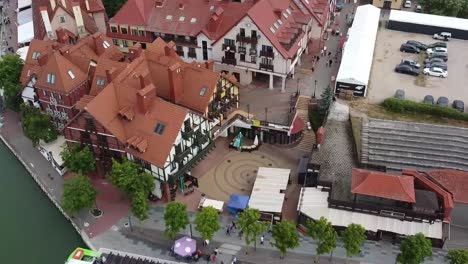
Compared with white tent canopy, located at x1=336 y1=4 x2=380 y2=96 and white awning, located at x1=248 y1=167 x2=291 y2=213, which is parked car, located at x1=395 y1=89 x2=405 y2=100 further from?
white awning, located at x1=248 y1=167 x2=291 y2=213

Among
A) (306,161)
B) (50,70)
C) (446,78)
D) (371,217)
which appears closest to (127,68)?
(50,70)

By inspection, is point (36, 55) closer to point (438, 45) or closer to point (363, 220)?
point (363, 220)

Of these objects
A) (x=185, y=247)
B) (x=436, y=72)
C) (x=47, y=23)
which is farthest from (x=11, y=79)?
(x=436, y=72)

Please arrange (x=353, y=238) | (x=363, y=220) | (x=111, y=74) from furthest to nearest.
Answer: (x=111, y=74)
(x=363, y=220)
(x=353, y=238)

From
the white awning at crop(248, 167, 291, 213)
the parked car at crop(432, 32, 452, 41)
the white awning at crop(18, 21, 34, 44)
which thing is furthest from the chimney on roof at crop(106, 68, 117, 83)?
the parked car at crop(432, 32, 452, 41)

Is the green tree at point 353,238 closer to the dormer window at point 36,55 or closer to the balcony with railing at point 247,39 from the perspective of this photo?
the balcony with railing at point 247,39

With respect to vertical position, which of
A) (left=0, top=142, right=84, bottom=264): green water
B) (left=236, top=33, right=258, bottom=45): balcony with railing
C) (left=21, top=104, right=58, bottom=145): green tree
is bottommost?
(left=0, top=142, right=84, bottom=264): green water
